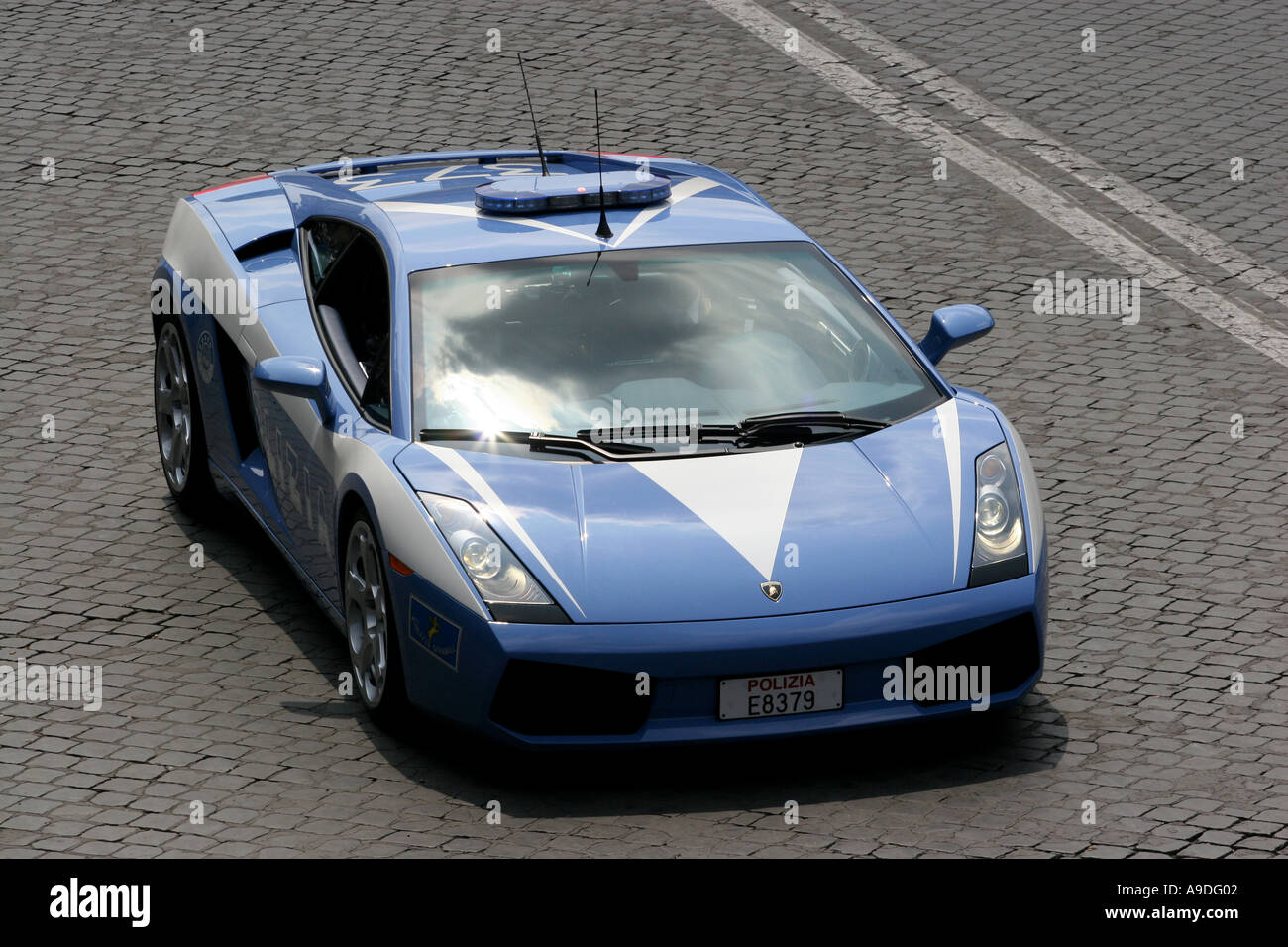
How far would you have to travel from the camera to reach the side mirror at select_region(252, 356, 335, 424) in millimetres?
7246

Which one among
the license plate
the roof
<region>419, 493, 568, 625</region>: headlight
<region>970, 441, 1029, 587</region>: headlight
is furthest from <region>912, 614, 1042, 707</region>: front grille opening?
the roof

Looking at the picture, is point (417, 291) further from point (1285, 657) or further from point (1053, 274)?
point (1053, 274)

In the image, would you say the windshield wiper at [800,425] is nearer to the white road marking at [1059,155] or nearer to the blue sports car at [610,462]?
the blue sports car at [610,462]

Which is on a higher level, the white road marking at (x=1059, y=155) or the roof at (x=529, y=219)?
the white road marking at (x=1059, y=155)

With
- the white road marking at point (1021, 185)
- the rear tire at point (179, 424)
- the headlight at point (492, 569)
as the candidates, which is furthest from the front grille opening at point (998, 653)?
the white road marking at point (1021, 185)

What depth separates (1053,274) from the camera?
11.3 metres

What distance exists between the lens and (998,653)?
6.59 meters

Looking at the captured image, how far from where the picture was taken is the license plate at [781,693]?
20.6 feet

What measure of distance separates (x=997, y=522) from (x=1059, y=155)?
6656 millimetres

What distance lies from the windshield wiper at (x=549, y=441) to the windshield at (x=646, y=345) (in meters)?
0.04

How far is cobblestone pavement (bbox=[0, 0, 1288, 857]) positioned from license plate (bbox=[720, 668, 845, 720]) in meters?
0.30

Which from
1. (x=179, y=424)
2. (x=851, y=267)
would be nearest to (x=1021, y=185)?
(x=851, y=267)

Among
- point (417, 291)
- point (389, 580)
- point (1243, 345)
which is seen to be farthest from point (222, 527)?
point (1243, 345)

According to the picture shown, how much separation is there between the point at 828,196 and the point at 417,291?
5276 mm
